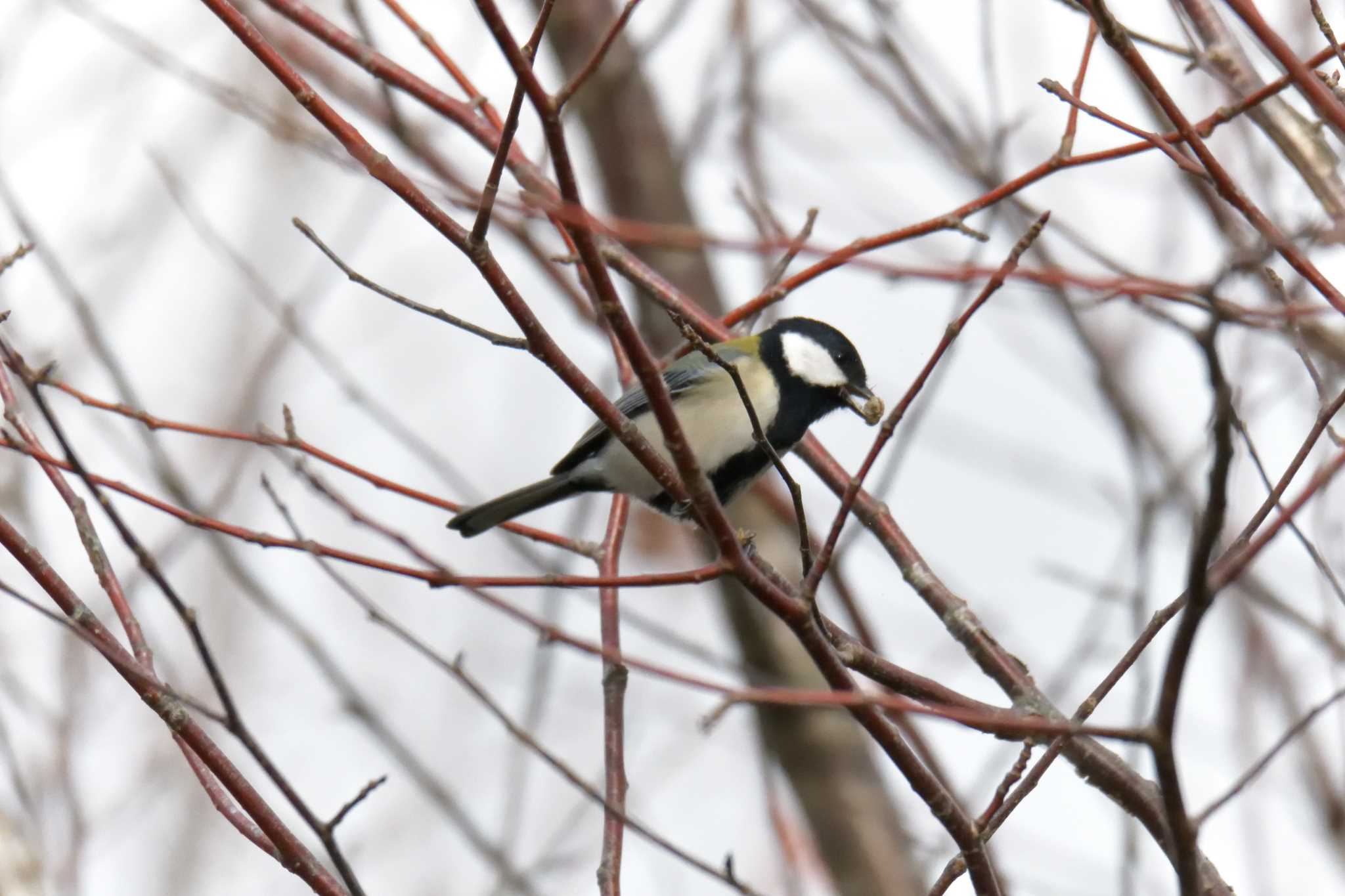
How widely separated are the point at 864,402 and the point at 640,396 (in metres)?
0.64

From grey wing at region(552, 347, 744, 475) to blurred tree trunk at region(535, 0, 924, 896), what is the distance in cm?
137

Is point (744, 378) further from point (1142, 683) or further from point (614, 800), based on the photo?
point (614, 800)

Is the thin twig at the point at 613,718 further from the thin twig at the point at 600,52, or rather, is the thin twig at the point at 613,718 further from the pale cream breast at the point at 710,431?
the thin twig at the point at 600,52

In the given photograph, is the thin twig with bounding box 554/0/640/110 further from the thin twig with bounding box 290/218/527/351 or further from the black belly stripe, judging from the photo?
the black belly stripe

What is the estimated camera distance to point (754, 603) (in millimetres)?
5668

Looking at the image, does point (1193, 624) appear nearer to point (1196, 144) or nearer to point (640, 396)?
point (1196, 144)

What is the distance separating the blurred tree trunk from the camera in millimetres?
5332

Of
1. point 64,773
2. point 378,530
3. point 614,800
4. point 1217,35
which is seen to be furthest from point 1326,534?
point 64,773

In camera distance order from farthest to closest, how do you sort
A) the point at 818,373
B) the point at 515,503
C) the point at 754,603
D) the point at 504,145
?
the point at 754,603 → the point at 818,373 → the point at 515,503 → the point at 504,145

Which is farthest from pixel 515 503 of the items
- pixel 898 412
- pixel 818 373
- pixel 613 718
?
pixel 898 412

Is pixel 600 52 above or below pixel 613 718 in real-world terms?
above

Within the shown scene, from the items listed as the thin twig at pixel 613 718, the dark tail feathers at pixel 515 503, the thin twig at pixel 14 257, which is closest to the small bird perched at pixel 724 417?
the dark tail feathers at pixel 515 503

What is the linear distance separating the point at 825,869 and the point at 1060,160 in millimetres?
3660

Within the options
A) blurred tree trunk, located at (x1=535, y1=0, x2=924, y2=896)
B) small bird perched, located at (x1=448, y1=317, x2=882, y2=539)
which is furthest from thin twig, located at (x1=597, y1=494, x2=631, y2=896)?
blurred tree trunk, located at (x1=535, y1=0, x2=924, y2=896)
